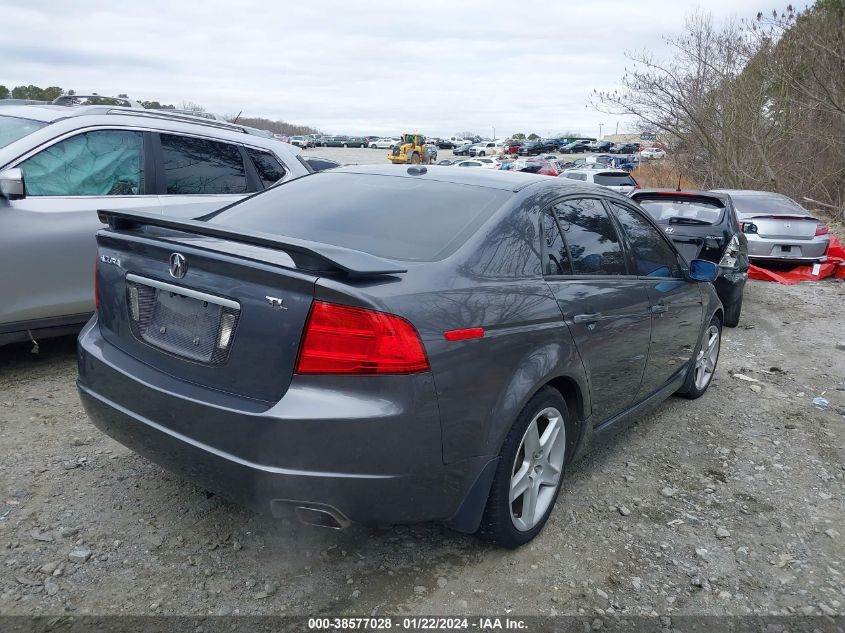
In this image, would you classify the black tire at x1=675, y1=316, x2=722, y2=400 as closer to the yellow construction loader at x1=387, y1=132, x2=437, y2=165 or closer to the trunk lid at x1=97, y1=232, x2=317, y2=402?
the trunk lid at x1=97, y1=232, x2=317, y2=402

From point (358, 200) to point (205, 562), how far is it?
1.72 meters

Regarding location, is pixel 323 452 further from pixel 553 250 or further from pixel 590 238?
pixel 590 238

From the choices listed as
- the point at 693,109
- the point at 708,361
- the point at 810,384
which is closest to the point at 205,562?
the point at 708,361

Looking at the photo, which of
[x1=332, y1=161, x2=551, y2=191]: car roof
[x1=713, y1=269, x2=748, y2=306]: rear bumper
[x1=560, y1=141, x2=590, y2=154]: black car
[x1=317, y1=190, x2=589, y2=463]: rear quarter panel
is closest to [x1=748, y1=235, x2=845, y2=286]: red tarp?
[x1=713, y1=269, x2=748, y2=306]: rear bumper

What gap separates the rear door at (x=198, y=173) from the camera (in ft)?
17.3

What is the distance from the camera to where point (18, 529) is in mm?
2959

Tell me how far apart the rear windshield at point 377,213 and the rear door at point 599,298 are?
393mm

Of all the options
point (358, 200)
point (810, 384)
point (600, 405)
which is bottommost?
point (810, 384)

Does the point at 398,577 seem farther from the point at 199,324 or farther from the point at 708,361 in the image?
the point at 708,361

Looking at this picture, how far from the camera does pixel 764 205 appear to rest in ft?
38.6

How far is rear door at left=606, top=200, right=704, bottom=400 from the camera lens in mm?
3951

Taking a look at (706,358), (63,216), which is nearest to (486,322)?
(706,358)

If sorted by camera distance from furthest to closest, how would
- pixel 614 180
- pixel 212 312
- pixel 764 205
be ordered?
pixel 614 180 < pixel 764 205 < pixel 212 312

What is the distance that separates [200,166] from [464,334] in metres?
3.78
